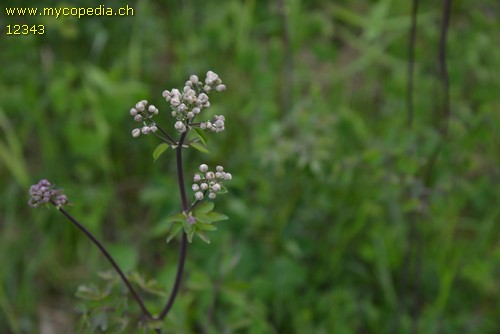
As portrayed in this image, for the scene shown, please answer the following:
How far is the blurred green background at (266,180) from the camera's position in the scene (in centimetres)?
225

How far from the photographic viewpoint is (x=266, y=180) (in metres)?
2.47

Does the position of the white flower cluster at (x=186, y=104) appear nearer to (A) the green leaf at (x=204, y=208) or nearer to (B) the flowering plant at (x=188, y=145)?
(B) the flowering plant at (x=188, y=145)

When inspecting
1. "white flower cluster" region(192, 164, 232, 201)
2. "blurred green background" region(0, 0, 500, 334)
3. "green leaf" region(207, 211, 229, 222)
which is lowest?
"blurred green background" region(0, 0, 500, 334)

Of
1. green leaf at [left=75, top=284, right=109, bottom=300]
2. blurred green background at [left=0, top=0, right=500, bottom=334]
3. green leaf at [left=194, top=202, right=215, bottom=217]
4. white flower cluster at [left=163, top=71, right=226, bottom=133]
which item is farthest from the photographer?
blurred green background at [left=0, top=0, right=500, bottom=334]

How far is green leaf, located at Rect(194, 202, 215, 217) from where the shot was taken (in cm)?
123

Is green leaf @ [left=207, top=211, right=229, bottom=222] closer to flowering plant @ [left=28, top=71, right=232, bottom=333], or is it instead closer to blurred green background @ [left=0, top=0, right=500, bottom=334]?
flowering plant @ [left=28, top=71, right=232, bottom=333]

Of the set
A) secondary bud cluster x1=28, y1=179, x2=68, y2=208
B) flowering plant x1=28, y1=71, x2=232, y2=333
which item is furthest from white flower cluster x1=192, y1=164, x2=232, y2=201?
secondary bud cluster x1=28, y1=179, x2=68, y2=208

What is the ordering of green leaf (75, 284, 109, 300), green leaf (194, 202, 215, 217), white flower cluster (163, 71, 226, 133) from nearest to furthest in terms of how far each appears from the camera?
white flower cluster (163, 71, 226, 133) < green leaf (194, 202, 215, 217) < green leaf (75, 284, 109, 300)

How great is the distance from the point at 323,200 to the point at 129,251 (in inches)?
30.3

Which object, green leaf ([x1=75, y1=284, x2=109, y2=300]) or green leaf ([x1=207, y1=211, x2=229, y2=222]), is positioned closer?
green leaf ([x1=207, y1=211, x2=229, y2=222])

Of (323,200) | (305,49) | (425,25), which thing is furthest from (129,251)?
(425,25)

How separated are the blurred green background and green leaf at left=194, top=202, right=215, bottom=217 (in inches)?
23.9

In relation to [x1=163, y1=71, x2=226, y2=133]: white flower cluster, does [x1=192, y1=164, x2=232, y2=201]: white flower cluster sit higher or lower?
lower

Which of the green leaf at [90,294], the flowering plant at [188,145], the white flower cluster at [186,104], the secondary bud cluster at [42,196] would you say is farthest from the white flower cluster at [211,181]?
the green leaf at [90,294]
